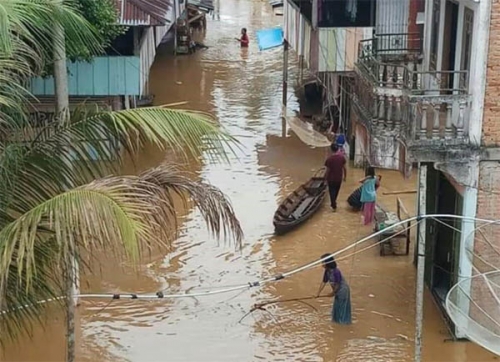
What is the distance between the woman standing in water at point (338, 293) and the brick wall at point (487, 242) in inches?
72.0

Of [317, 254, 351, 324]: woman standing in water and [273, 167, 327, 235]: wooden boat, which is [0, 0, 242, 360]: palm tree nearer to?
[317, 254, 351, 324]: woman standing in water

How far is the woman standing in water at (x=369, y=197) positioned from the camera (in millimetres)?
18031

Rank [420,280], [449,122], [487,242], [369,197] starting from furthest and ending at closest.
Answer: [369,197] < [487,242] < [449,122] < [420,280]

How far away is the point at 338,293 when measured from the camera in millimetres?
14062

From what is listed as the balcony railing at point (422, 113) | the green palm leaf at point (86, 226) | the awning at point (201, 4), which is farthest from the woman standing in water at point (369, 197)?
the awning at point (201, 4)

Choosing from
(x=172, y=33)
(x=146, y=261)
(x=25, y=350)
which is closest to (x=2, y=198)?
(x=25, y=350)

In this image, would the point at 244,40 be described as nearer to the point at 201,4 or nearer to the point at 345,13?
the point at 201,4

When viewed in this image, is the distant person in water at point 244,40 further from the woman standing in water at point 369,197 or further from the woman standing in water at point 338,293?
the woman standing in water at point 338,293

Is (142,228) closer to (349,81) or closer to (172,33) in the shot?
(349,81)

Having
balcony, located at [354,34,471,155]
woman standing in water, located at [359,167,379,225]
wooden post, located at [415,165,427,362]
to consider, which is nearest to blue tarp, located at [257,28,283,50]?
woman standing in water, located at [359,167,379,225]

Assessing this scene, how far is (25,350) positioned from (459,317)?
6093 millimetres

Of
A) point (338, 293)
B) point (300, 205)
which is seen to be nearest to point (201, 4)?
point (300, 205)

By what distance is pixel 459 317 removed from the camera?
12.5 meters

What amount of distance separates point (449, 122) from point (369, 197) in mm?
5322
